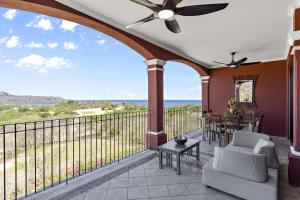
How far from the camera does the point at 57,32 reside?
15.9 meters

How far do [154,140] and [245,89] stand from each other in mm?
4214

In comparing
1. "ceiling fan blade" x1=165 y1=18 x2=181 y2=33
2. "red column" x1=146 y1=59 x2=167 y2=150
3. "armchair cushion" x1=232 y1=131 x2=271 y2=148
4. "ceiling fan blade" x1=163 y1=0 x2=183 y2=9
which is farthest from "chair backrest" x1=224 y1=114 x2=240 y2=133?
"ceiling fan blade" x1=163 y1=0 x2=183 y2=9

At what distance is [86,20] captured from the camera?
9.18ft

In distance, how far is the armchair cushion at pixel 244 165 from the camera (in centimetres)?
214

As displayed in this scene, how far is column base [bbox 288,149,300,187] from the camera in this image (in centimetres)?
251

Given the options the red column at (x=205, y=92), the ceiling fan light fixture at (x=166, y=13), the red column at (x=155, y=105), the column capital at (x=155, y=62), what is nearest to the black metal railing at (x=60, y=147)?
the red column at (x=155, y=105)

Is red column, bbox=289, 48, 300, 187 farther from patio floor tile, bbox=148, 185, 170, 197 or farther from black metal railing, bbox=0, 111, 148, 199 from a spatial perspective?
black metal railing, bbox=0, 111, 148, 199

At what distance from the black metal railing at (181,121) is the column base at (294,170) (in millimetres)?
3215

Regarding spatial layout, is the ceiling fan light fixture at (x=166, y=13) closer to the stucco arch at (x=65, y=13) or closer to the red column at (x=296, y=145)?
the stucco arch at (x=65, y=13)

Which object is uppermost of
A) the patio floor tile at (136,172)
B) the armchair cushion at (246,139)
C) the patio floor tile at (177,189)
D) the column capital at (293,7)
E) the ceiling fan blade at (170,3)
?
the column capital at (293,7)

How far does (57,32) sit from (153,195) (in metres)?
17.5

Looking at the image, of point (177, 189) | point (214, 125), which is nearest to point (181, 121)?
point (214, 125)

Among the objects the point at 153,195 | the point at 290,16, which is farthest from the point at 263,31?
the point at 153,195

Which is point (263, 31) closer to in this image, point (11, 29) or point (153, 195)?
point (153, 195)
